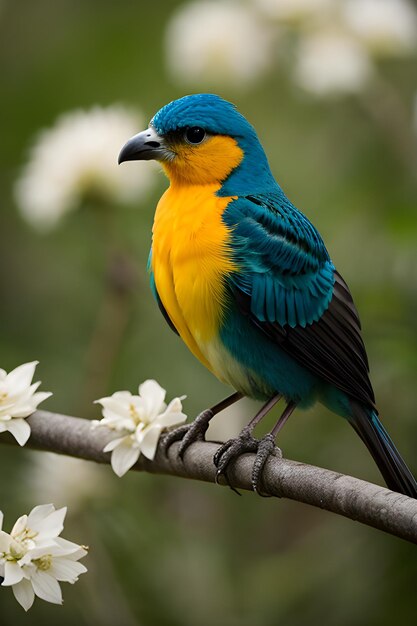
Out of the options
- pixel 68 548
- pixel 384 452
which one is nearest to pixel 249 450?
pixel 384 452

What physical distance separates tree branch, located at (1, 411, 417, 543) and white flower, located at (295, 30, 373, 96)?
6.87 ft

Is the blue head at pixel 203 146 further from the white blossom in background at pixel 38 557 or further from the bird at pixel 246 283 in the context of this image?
the white blossom in background at pixel 38 557

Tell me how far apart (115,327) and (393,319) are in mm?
1131

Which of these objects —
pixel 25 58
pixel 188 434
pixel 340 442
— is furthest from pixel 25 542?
pixel 25 58

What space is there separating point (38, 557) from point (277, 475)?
74 centimetres

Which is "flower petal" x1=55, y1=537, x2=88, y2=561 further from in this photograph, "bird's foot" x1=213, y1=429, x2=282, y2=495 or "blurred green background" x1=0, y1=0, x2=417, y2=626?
"blurred green background" x1=0, y1=0, x2=417, y2=626

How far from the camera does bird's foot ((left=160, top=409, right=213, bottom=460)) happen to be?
3.56 m

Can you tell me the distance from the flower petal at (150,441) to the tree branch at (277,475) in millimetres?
105

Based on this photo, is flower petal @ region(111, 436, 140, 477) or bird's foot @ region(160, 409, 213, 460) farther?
bird's foot @ region(160, 409, 213, 460)

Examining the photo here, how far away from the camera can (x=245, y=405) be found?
520 centimetres

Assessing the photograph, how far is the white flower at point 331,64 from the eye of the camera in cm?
503

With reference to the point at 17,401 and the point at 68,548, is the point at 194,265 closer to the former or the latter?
the point at 17,401

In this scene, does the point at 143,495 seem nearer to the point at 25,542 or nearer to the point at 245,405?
the point at 245,405

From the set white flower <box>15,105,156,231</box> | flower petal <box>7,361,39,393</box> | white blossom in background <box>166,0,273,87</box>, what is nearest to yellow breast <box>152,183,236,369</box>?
flower petal <box>7,361,39,393</box>
